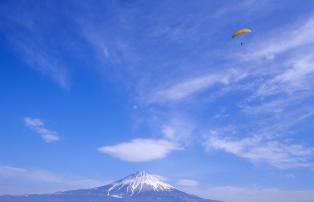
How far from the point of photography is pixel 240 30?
68375 mm
